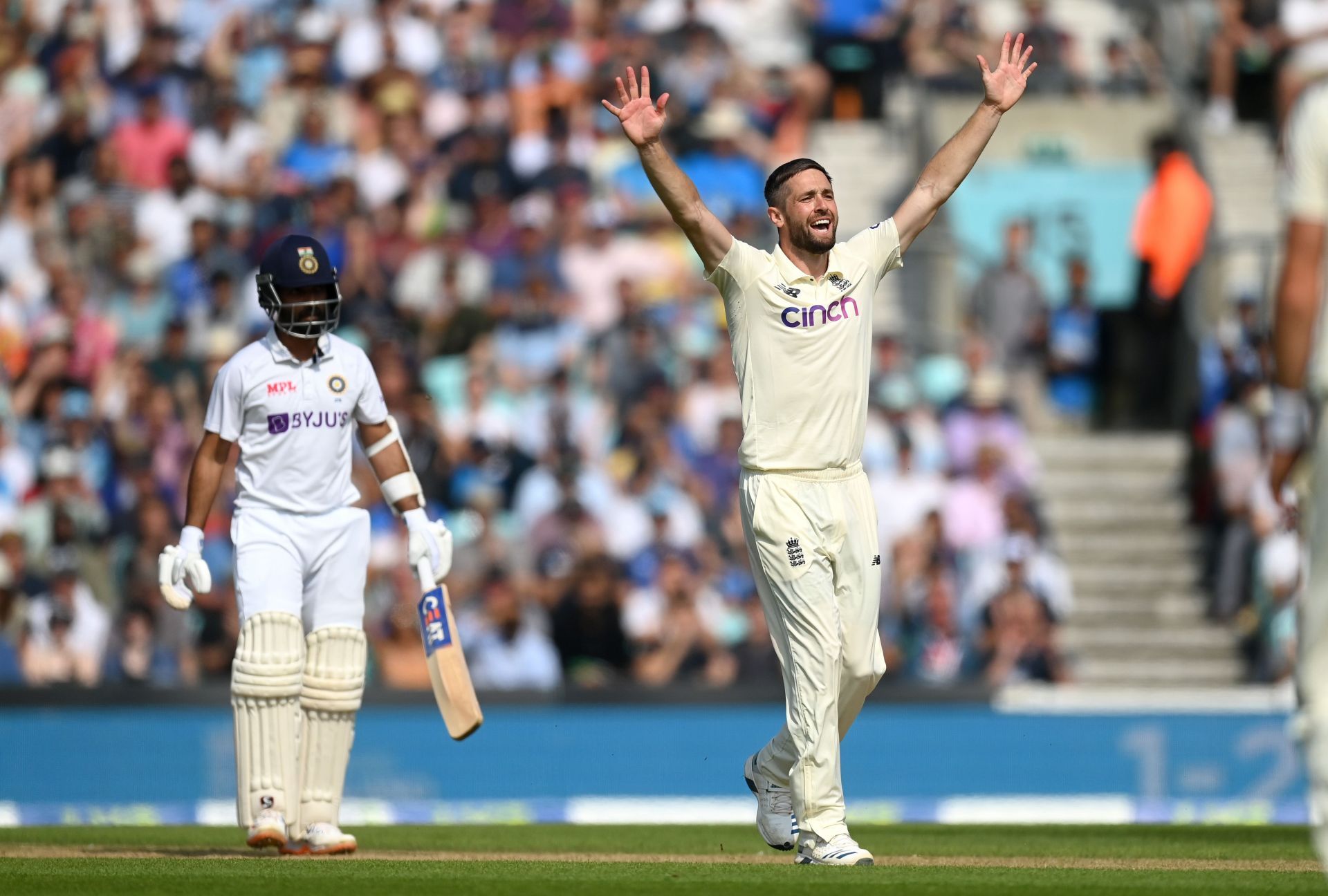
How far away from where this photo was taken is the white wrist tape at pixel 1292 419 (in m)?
5.63

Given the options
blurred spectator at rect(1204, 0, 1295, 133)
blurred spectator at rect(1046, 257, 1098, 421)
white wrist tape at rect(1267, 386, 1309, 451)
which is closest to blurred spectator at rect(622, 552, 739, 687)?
blurred spectator at rect(1046, 257, 1098, 421)

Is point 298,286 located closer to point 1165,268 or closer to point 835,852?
point 835,852

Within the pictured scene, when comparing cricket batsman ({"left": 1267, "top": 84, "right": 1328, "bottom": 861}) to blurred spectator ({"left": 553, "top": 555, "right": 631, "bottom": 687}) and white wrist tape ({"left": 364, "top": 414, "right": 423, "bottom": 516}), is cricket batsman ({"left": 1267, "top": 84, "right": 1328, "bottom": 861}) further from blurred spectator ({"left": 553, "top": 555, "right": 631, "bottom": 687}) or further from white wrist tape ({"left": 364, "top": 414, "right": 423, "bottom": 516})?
blurred spectator ({"left": 553, "top": 555, "right": 631, "bottom": 687})

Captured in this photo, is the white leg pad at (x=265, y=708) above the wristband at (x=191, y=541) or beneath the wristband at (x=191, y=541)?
beneath

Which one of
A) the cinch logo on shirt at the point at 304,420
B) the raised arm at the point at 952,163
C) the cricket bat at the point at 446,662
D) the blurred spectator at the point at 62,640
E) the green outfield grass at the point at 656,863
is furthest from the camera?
the blurred spectator at the point at 62,640

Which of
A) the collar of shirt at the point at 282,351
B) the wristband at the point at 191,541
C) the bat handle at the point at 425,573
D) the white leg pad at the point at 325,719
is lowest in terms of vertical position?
the white leg pad at the point at 325,719

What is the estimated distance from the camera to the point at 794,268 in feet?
28.3

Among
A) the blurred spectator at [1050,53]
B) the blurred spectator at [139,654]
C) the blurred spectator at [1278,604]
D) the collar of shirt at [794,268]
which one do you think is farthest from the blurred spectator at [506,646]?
the blurred spectator at [1050,53]

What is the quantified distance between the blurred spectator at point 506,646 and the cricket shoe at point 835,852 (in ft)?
24.0

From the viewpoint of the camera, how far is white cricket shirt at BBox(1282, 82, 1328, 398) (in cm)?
561

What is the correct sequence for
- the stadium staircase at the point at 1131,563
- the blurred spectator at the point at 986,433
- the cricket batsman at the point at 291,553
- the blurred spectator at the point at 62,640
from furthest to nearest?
the blurred spectator at the point at 986,433 → the stadium staircase at the point at 1131,563 → the blurred spectator at the point at 62,640 → the cricket batsman at the point at 291,553

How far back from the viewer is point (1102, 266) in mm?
20531

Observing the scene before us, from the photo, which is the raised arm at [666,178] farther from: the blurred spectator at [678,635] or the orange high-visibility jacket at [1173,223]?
the orange high-visibility jacket at [1173,223]

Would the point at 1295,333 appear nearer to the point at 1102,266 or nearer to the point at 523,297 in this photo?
the point at 523,297
